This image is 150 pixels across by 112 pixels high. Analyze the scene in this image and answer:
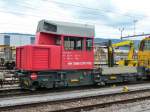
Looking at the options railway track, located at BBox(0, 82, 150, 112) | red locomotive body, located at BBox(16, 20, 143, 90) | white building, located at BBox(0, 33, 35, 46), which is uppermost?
white building, located at BBox(0, 33, 35, 46)

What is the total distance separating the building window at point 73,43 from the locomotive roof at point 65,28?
0.26 metres

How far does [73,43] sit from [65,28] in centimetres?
94

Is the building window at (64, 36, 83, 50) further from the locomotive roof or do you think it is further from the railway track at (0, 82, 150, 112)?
the railway track at (0, 82, 150, 112)

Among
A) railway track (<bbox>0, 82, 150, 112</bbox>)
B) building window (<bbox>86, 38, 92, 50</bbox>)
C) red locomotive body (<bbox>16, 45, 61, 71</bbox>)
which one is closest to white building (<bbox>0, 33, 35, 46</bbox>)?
building window (<bbox>86, 38, 92, 50</bbox>)

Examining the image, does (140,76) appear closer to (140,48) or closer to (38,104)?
(140,48)

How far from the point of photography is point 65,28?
16188mm

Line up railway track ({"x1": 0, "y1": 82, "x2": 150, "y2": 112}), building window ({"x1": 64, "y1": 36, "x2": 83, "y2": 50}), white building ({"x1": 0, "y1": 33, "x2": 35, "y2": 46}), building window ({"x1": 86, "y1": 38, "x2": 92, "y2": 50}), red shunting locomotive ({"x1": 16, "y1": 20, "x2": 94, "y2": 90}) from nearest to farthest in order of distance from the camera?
railway track ({"x1": 0, "y1": 82, "x2": 150, "y2": 112}), red shunting locomotive ({"x1": 16, "y1": 20, "x2": 94, "y2": 90}), building window ({"x1": 64, "y1": 36, "x2": 83, "y2": 50}), building window ({"x1": 86, "y1": 38, "x2": 92, "y2": 50}), white building ({"x1": 0, "y1": 33, "x2": 35, "y2": 46})

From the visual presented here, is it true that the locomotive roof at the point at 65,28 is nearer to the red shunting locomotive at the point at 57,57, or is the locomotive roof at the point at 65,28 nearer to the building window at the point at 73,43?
the red shunting locomotive at the point at 57,57

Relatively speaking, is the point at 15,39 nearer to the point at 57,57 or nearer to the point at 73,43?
the point at 73,43

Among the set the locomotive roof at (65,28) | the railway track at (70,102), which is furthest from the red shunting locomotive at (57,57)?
the railway track at (70,102)

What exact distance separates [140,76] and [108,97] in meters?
7.43

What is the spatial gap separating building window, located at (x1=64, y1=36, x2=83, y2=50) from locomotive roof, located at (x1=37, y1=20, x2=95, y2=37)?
0.26 metres

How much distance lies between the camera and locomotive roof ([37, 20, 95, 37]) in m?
16.0

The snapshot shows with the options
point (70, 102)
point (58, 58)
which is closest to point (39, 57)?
point (58, 58)
